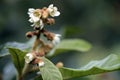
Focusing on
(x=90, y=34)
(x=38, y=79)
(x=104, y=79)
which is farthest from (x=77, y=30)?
(x=90, y=34)

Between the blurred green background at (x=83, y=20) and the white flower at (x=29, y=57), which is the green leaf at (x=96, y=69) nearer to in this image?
the white flower at (x=29, y=57)

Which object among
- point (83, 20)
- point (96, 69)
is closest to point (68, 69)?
point (96, 69)

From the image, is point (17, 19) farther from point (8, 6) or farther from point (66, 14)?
point (66, 14)

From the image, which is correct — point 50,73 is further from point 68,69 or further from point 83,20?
point 83,20

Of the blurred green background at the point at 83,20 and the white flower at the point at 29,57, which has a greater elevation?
the blurred green background at the point at 83,20

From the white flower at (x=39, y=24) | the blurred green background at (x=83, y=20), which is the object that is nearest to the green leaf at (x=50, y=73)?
the white flower at (x=39, y=24)

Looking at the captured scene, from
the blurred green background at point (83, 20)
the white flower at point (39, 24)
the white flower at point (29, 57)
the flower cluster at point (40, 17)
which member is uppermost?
the blurred green background at point (83, 20)

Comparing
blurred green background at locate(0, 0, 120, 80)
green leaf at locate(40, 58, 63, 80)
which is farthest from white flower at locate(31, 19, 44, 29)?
blurred green background at locate(0, 0, 120, 80)
